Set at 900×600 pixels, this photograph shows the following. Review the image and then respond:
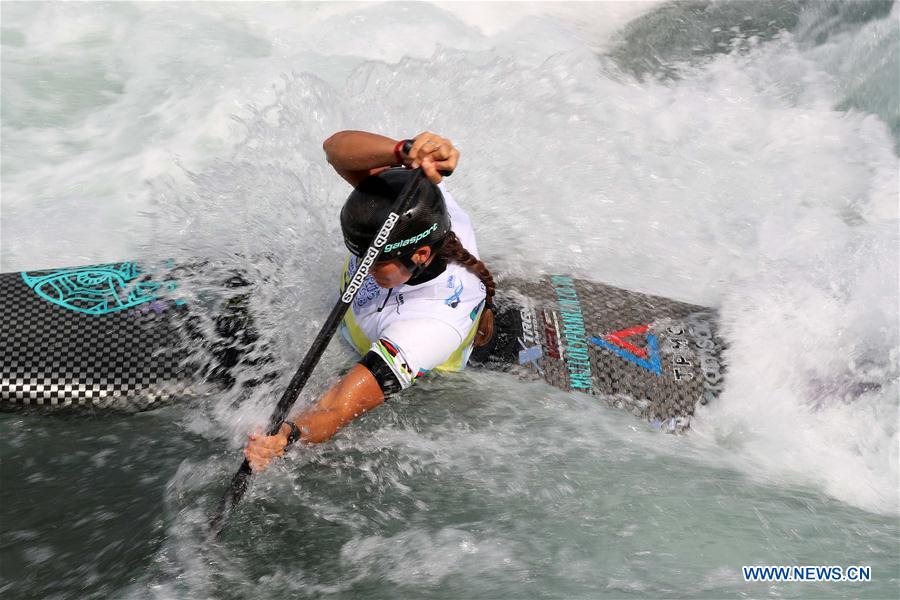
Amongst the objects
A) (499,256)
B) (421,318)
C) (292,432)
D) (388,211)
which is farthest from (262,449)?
(499,256)

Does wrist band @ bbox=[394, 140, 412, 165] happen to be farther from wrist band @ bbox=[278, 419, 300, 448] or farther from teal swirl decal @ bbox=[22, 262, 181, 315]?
teal swirl decal @ bbox=[22, 262, 181, 315]

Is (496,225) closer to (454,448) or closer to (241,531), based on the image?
(454,448)

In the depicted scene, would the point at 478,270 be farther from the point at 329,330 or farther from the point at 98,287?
the point at 98,287

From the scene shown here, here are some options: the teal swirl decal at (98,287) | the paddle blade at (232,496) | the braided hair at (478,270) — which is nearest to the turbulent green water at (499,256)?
the paddle blade at (232,496)

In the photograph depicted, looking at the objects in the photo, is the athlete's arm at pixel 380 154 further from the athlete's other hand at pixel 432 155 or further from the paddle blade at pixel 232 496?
the paddle blade at pixel 232 496

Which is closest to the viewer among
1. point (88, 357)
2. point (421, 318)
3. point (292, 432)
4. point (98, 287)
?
point (292, 432)

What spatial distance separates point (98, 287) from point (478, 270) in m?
1.77

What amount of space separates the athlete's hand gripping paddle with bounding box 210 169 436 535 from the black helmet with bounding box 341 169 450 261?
33mm

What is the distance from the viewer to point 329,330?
8.80 feet

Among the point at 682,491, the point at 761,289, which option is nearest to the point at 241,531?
the point at 682,491

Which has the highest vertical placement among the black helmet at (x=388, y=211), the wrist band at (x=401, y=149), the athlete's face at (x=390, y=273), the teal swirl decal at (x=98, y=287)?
the wrist band at (x=401, y=149)

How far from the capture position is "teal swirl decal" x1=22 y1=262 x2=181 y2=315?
3561mm

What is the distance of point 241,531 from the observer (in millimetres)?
2826

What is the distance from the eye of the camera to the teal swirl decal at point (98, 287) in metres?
3.56
